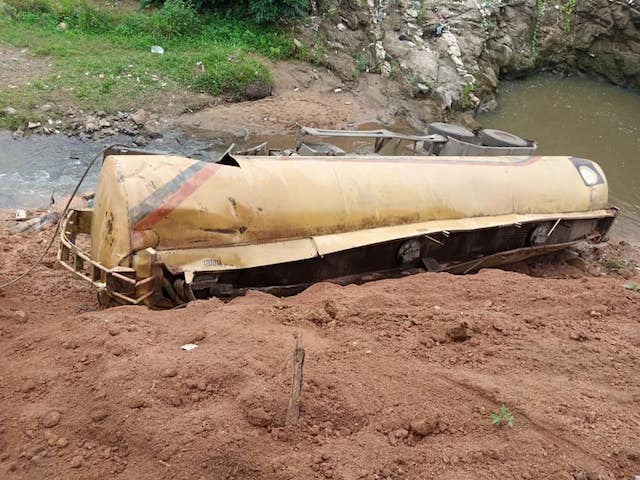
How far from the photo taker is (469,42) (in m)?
15.1

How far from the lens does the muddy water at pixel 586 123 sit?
1192cm

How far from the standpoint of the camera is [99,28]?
13484 millimetres

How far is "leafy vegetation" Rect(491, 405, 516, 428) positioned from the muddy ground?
0.05 metres

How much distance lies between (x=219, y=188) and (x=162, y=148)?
609cm

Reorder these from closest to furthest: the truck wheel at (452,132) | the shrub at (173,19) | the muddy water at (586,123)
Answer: the truck wheel at (452,132) < the muddy water at (586,123) < the shrub at (173,19)

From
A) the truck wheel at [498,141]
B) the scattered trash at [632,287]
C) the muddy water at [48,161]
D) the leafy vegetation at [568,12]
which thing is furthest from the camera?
the leafy vegetation at [568,12]

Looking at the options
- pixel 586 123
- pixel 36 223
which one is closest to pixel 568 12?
pixel 586 123

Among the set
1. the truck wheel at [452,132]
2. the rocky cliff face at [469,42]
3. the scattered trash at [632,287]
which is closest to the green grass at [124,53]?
the rocky cliff face at [469,42]

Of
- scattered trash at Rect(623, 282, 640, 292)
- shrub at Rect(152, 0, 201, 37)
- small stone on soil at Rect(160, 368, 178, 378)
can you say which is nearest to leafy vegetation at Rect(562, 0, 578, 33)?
shrub at Rect(152, 0, 201, 37)

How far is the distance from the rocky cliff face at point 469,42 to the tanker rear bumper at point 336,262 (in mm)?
6724

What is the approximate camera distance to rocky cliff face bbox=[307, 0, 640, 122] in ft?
46.0

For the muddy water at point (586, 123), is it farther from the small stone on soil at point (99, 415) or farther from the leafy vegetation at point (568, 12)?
the small stone on soil at point (99, 415)

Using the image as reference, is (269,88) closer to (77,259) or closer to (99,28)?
(99,28)

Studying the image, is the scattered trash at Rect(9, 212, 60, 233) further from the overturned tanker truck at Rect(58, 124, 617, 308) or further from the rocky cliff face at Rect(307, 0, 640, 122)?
the rocky cliff face at Rect(307, 0, 640, 122)
